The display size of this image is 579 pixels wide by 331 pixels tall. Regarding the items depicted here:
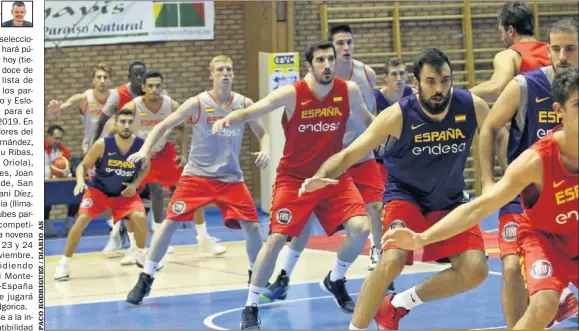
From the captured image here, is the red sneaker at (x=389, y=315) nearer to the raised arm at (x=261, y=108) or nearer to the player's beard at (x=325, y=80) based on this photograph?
the raised arm at (x=261, y=108)

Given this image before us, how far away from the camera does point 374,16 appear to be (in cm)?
1798

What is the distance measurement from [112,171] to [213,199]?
7.42 feet

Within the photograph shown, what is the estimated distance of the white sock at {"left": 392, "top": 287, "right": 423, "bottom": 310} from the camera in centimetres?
715

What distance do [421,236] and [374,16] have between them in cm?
1322

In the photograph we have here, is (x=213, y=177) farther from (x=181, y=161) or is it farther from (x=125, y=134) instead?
(x=181, y=161)

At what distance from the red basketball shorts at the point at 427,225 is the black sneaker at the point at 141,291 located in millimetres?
3130

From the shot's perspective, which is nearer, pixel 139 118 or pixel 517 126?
pixel 517 126

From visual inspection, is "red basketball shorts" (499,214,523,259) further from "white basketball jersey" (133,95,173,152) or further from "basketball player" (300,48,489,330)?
"white basketball jersey" (133,95,173,152)

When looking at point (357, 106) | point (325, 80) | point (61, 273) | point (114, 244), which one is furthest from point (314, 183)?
point (114, 244)

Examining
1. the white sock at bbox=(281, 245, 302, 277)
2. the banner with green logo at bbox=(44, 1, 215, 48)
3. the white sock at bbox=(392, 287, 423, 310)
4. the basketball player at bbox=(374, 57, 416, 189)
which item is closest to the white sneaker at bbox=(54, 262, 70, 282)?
the white sock at bbox=(281, 245, 302, 277)

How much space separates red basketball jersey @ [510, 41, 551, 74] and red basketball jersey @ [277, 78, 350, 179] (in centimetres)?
165

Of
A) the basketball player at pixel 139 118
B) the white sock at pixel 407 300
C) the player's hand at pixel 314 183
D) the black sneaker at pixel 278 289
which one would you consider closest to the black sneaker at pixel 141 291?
the black sneaker at pixel 278 289

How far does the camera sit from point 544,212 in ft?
17.6

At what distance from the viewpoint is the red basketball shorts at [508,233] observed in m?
6.48
